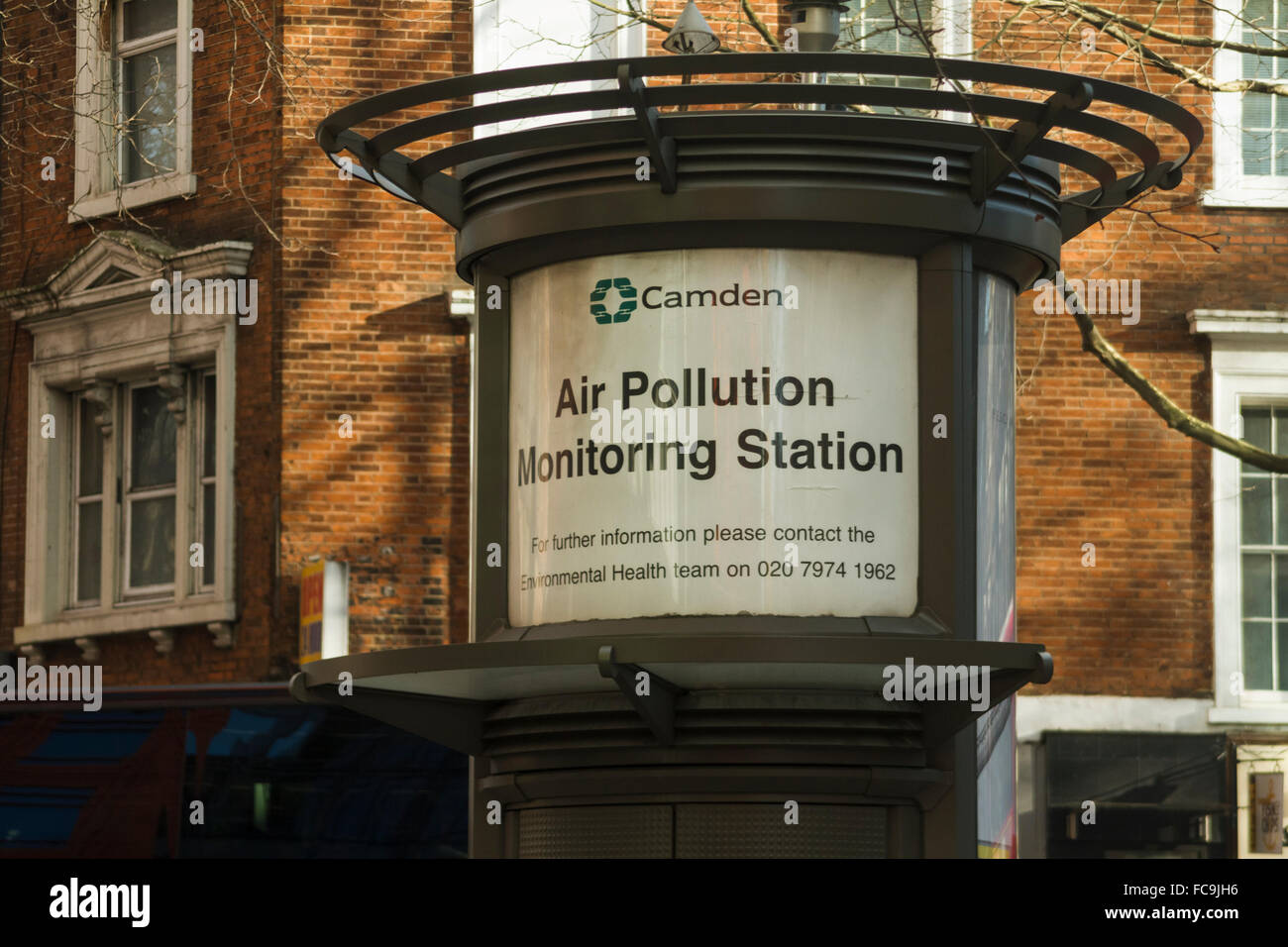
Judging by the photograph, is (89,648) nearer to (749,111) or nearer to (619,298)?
(619,298)

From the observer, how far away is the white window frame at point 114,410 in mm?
16281

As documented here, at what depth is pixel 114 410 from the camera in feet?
57.0

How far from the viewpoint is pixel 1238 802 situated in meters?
15.5

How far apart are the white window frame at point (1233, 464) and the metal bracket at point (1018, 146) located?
9.16 meters

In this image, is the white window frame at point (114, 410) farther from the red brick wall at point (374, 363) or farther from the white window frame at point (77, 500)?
the red brick wall at point (374, 363)

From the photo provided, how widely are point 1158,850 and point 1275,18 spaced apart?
22.0 ft

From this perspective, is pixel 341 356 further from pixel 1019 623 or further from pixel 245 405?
pixel 1019 623

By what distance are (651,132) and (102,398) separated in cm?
1131

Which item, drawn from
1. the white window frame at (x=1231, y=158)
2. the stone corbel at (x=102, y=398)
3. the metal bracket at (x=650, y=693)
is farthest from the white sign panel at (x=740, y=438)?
the stone corbel at (x=102, y=398)

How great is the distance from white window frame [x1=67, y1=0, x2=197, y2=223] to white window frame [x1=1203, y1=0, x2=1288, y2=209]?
326 inches
